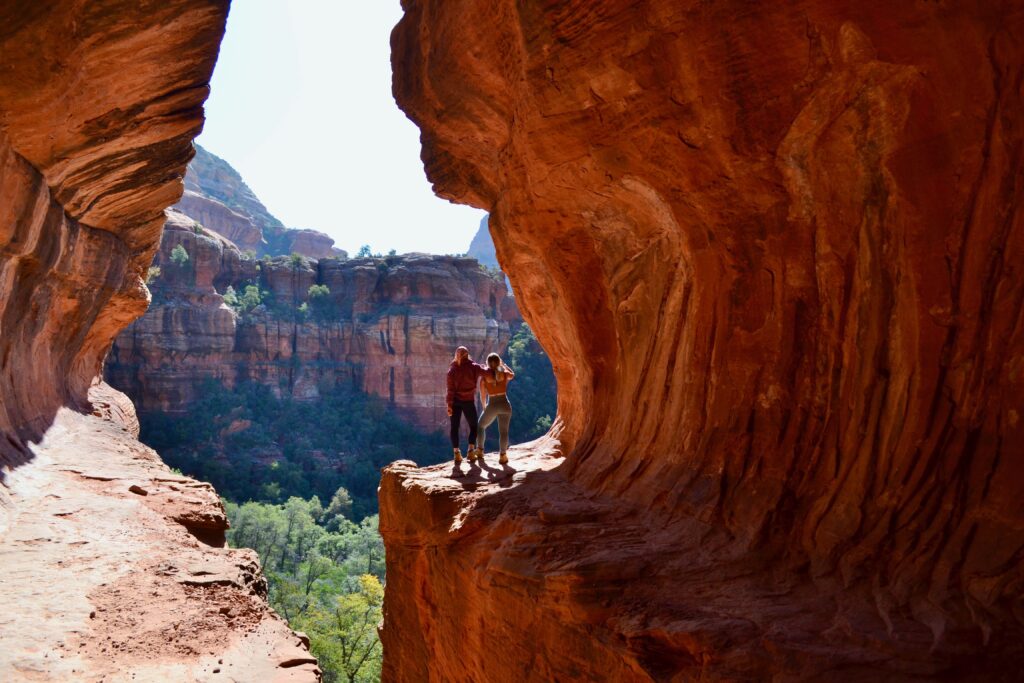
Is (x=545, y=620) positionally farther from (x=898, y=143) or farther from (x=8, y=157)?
(x=8, y=157)

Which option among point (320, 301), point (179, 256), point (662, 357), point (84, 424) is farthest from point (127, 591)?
point (320, 301)

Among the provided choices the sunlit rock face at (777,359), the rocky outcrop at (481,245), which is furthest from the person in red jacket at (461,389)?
the rocky outcrop at (481,245)

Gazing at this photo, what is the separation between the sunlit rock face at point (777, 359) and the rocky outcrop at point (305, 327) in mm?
34393

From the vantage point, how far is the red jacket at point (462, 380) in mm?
7352

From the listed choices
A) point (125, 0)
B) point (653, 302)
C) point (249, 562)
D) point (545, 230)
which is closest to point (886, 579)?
point (653, 302)

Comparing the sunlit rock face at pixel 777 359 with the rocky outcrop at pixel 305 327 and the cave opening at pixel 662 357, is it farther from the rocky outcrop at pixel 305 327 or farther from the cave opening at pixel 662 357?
the rocky outcrop at pixel 305 327

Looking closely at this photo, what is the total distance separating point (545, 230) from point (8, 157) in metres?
6.34

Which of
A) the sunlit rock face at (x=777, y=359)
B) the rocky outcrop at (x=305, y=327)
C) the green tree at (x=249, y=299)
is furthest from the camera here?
the green tree at (x=249, y=299)

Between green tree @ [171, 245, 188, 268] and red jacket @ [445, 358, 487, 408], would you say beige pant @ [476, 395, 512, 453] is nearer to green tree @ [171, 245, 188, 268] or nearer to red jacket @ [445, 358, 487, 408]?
red jacket @ [445, 358, 487, 408]

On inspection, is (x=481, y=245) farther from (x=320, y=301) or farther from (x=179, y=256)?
(x=179, y=256)

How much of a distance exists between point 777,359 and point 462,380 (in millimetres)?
3775

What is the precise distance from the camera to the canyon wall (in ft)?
16.6

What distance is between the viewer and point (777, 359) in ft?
14.5

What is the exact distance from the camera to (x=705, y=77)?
4.26 m
